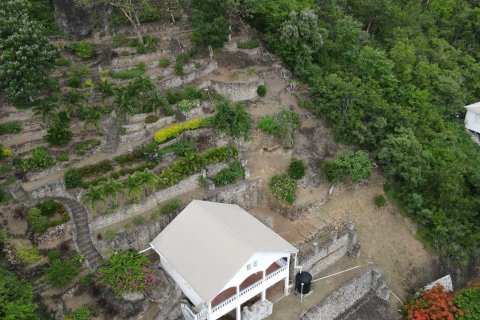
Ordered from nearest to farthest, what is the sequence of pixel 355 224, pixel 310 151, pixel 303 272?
pixel 303 272, pixel 355 224, pixel 310 151

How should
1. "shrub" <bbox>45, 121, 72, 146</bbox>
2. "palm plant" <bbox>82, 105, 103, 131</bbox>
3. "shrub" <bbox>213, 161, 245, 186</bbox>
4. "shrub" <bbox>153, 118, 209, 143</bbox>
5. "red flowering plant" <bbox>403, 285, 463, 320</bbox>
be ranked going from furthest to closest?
1. "shrub" <bbox>153, 118, 209, 143</bbox>
2. "palm plant" <bbox>82, 105, 103, 131</bbox>
3. "shrub" <bbox>213, 161, 245, 186</bbox>
4. "shrub" <bbox>45, 121, 72, 146</bbox>
5. "red flowering plant" <bbox>403, 285, 463, 320</bbox>

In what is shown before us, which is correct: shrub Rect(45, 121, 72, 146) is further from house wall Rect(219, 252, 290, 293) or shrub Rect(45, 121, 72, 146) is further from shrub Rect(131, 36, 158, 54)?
house wall Rect(219, 252, 290, 293)

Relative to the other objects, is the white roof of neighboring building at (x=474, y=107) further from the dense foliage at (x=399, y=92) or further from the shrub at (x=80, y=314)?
the shrub at (x=80, y=314)

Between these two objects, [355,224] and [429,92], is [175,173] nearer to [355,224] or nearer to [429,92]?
[355,224]

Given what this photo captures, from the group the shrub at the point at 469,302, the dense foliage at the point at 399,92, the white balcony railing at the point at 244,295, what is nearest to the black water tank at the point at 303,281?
the white balcony railing at the point at 244,295

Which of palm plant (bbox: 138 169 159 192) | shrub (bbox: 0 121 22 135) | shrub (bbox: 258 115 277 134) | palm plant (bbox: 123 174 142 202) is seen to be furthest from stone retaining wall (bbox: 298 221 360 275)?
shrub (bbox: 0 121 22 135)

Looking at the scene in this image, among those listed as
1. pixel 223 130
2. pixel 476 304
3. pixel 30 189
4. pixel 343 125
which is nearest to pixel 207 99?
pixel 223 130

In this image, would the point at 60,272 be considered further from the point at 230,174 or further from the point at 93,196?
Result: the point at 230,174
